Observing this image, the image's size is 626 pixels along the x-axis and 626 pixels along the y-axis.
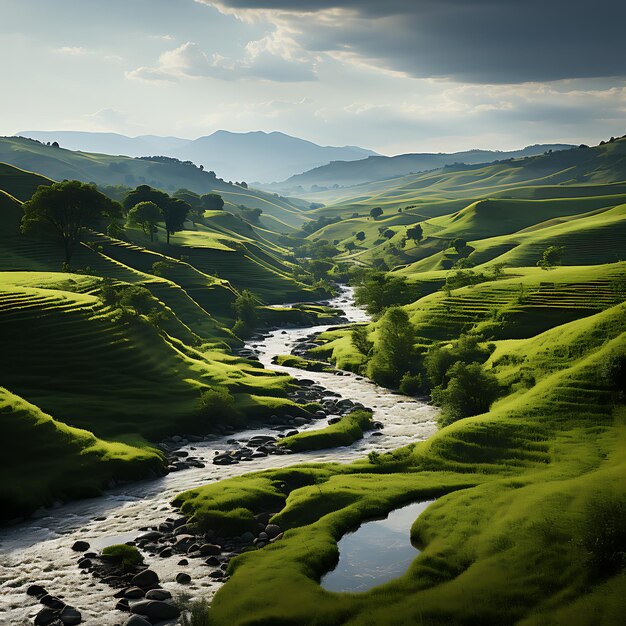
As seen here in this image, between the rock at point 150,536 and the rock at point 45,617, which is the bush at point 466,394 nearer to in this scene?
the rock at point 150,536

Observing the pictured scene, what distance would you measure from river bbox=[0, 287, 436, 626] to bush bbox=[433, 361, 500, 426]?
142 inches

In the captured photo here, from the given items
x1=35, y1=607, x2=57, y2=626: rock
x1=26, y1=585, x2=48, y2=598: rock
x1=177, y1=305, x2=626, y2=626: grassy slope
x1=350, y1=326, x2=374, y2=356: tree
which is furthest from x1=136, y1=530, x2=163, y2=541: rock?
x1=350, y1=326, x2=374, y2=356: tree

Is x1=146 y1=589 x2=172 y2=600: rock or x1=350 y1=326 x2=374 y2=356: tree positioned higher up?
x1=350 y1=326 x2=374 y2=356: tree

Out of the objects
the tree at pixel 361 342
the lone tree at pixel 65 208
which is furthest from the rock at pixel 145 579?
the lone tree at pixel 65 208

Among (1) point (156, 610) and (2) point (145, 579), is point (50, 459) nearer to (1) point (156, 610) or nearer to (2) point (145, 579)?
(2) point (145, 579)

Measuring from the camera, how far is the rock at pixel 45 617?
39.5m

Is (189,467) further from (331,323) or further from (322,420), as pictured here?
(331,323)

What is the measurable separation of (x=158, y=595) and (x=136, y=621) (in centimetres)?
328

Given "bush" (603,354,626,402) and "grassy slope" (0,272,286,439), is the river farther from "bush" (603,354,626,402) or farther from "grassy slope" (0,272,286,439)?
"bush" (603,354,626,402)

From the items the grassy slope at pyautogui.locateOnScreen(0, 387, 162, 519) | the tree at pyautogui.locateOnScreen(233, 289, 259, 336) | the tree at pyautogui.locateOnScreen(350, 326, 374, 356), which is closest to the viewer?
the grassy slope at pyautogui.locateOnScreen(0, 387, 162, 519)

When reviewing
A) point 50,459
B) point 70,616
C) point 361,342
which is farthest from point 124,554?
point 361,342

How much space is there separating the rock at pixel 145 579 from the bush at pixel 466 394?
4701 centimetres

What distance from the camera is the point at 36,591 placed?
43.2m

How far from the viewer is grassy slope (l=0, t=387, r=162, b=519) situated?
58438mm
